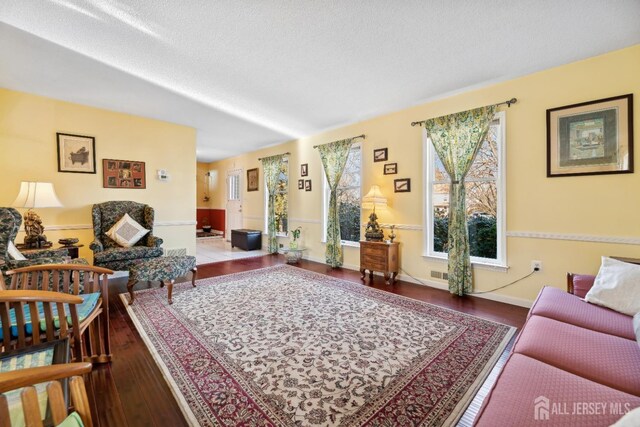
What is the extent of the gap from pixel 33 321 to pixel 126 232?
3090 mm

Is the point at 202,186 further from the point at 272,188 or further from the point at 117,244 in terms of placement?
the point at 117,244

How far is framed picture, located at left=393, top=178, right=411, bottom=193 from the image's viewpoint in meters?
4.14

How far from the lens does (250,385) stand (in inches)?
69.6

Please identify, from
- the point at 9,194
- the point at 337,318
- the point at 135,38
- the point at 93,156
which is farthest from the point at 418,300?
the point at 9,194

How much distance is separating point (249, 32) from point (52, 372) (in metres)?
2.66

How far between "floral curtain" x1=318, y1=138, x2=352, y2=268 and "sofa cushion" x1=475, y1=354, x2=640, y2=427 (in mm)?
3919

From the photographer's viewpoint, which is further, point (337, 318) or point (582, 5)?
point (337, 318)

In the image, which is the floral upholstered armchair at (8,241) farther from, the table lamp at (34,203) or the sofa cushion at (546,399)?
the sofa cushion at (546,399)

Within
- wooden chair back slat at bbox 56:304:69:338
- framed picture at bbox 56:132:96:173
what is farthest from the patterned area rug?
framed picture at bbox 56:132:96:173

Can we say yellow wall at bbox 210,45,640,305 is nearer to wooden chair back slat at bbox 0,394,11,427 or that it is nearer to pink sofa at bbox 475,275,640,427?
pink sofa at bbox 475,275,640,427

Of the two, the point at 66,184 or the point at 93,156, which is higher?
the point at 93,156

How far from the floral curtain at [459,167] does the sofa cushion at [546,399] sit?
2.41 meters

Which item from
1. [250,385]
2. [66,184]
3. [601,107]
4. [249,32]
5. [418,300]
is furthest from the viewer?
[66,184]

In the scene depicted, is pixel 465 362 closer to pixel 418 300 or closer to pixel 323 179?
pixel 418 300
